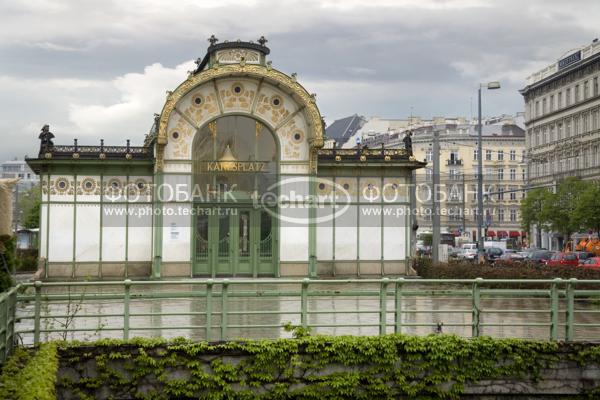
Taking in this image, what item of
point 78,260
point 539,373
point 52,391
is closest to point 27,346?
point 52,391

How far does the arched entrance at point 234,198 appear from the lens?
33469mm

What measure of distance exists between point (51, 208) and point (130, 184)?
3.08 m

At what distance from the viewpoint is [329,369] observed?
14211 mm

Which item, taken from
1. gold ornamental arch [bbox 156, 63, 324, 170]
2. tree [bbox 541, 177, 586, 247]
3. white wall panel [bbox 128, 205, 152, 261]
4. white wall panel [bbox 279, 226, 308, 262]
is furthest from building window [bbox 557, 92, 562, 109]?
white wall panel [bbox 128, 205, 152, 261]

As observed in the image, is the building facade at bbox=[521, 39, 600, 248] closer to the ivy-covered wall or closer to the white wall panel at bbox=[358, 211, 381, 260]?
the white wall panel at bbox=[358, 211, 381, 260]

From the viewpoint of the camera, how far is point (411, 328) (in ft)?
56.5

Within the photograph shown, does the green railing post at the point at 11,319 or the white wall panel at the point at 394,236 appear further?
the white wall panel at the point at 394,236

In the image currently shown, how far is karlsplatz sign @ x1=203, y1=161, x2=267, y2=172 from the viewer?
3347 centimetres

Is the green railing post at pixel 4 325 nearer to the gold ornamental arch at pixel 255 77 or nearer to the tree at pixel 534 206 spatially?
the gold ornamental arch at pixel 255 77

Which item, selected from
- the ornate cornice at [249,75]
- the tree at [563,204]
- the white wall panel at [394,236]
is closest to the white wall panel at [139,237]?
the ornate cornice at [249,75]

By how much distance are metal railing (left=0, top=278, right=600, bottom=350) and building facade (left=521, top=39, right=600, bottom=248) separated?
55321 millimetres

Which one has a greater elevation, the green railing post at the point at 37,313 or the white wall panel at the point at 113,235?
the white wall panel at the point at 113,235

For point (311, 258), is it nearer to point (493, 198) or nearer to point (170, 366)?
point (170, 366)

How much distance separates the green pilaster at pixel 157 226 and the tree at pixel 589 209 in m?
38.2
